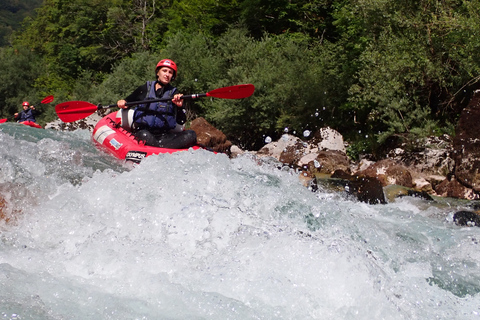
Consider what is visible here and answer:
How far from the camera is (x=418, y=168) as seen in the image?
32.0 feet

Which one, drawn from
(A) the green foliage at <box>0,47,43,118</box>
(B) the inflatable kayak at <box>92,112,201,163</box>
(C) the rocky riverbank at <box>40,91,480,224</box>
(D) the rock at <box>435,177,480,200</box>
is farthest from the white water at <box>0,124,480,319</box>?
(A) the green foliage at <box>0,47,43,118</box>

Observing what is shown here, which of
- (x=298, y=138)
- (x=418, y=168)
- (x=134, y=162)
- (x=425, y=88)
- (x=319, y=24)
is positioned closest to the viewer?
(x=134, y=162)

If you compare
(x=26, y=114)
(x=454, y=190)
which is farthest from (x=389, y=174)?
(x=26, y=114)

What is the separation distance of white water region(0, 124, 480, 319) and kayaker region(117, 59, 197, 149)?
1.77 m

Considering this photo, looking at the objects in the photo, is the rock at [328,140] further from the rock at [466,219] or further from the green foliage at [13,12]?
the green foliage at [13,12]

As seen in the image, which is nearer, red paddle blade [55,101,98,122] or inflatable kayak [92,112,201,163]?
inflatable kayak [92,112,201,163]

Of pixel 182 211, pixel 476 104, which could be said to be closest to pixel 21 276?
pixel 182 211

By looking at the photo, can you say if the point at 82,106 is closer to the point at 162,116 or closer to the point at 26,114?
the point at 162,116

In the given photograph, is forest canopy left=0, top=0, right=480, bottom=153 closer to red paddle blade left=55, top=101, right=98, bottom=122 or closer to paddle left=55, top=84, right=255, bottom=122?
paddle left=55, top=84, right=255, bottom=122

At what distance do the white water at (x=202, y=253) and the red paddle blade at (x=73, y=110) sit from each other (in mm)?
2717

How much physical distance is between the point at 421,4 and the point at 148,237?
28.9 feet

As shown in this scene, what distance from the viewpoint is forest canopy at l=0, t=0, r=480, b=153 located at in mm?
9922

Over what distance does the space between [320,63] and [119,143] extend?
8585mm

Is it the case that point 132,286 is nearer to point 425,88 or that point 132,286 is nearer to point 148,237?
point 148,237
